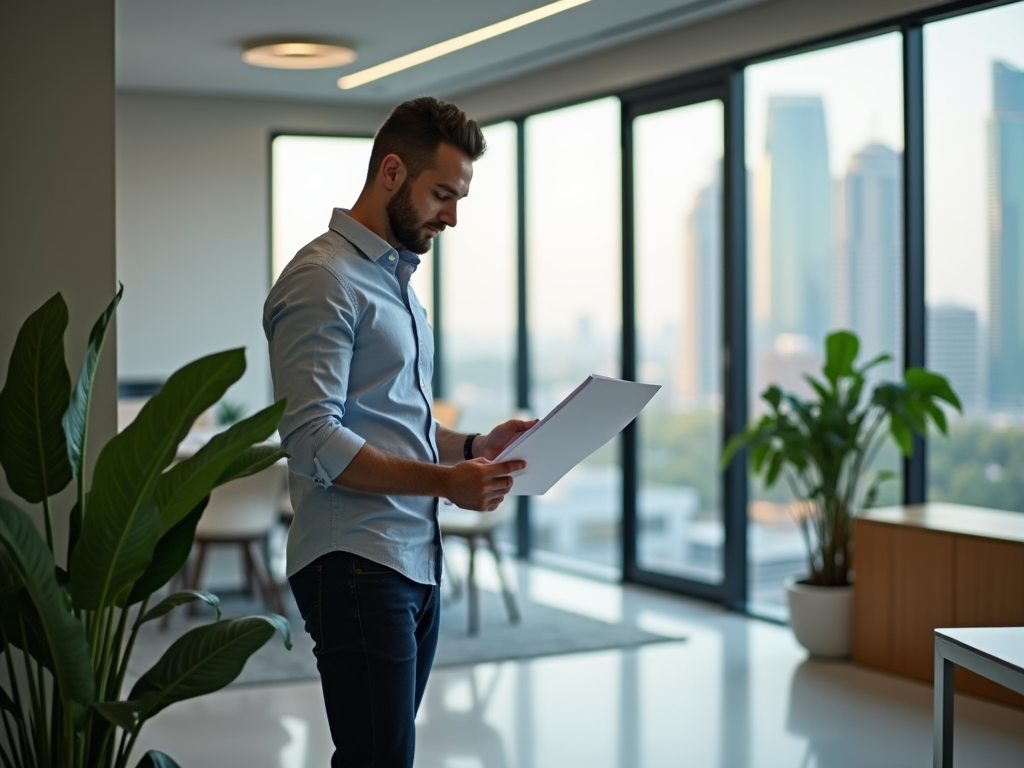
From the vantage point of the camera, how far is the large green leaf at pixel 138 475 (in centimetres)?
204

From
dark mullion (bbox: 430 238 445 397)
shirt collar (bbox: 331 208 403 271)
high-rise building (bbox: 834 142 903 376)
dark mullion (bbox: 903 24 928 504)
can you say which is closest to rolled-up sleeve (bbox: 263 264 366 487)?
shirt collar (bbox: 331 208 403 271)

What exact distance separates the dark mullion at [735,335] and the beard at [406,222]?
4.01 meters

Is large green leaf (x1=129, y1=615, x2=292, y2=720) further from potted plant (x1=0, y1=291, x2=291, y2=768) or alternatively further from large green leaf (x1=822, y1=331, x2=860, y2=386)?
large green leaf (x1=822, y1=331, x2=860, y2=386)

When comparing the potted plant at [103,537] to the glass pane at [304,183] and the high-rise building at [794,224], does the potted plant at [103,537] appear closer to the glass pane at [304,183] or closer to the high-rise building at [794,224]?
the high-rise building at [794,224]

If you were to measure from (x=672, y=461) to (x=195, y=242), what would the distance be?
354 cm

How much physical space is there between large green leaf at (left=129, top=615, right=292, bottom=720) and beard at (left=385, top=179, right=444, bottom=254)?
2.34 ft

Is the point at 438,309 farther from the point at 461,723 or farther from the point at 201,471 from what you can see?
the point at 201,471

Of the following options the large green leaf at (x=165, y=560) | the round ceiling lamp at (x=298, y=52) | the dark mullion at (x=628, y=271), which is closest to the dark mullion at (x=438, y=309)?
the round ceiling lamp at (x=298, y=52)

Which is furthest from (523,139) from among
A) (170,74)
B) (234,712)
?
(234,712)

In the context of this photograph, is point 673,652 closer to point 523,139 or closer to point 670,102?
point 670,102

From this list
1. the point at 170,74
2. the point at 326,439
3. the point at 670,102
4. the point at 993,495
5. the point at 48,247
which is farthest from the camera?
the point at 170,74

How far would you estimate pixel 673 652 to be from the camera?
520cm

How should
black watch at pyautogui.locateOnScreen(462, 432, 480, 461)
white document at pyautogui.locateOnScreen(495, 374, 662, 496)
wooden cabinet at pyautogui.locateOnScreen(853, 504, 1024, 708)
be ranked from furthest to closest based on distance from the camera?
wooden cabinet at pyautogui.locateOnScreen(853, 504, 1024, 708) → black watch at pyautogui.locateOnScreen(462, 432, 480, 461) → white document at pyautogui.locateOnScreen(495, 374, 662, 496)

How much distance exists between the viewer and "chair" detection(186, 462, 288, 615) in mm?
5672
